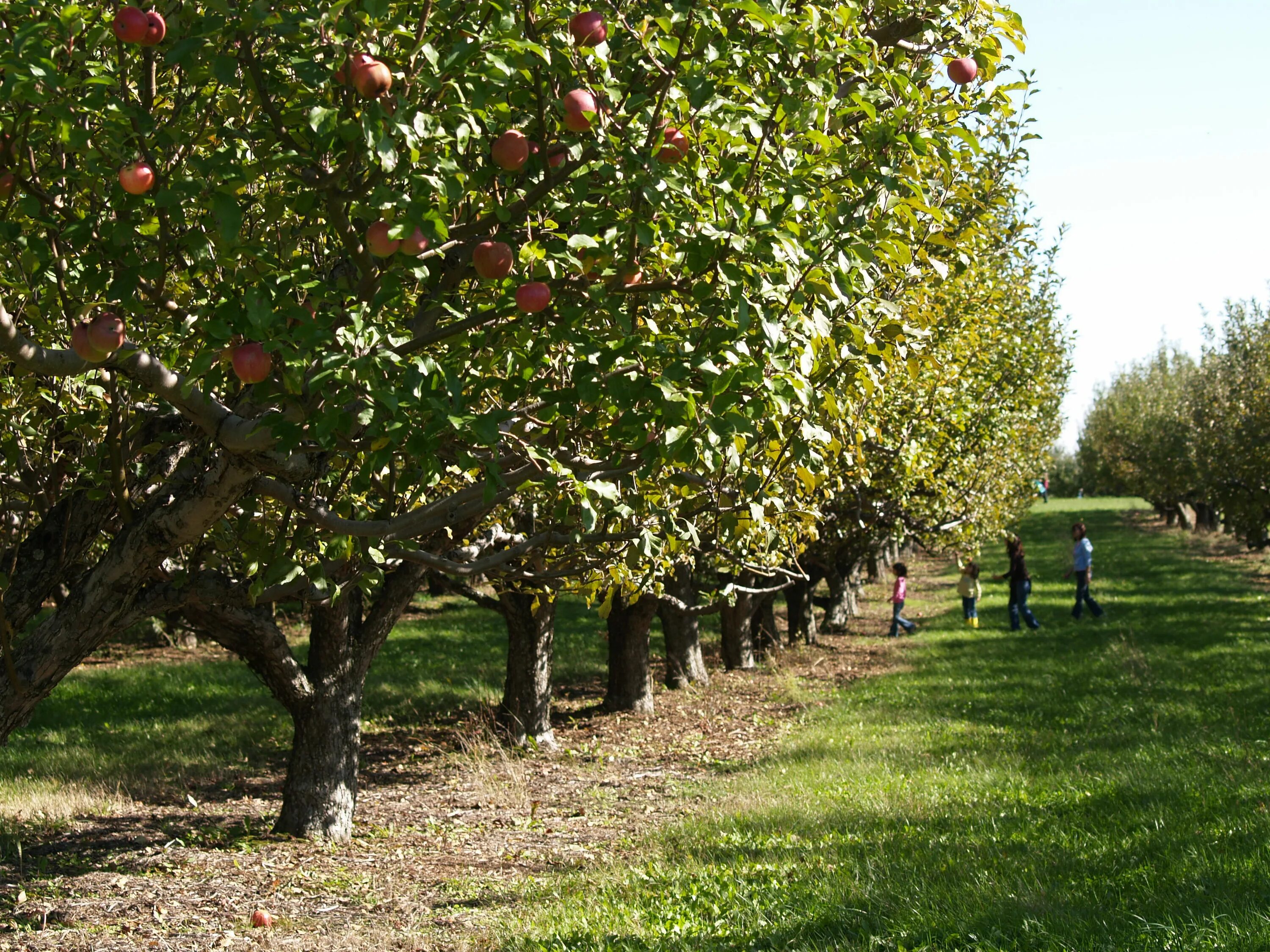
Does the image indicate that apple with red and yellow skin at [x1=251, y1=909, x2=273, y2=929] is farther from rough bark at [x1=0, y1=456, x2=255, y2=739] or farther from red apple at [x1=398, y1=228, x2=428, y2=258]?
red apple at [x1=398, y1=228, x2=428, y2=258]

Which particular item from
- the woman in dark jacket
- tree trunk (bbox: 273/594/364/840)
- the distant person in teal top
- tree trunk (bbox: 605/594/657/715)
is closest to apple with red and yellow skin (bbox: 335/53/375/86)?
tree trunk (bbox: 273/594/364/840)

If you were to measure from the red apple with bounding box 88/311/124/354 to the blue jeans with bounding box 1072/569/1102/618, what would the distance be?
2474cm

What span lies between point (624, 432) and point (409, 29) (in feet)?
5.92

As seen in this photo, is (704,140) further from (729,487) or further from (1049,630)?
(1049,630)

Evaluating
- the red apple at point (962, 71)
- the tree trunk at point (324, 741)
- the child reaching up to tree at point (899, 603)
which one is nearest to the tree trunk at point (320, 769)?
the tree trunk at point (324, 741)

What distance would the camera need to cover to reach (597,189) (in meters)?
4.43

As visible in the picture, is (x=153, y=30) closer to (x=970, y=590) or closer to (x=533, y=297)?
(x=533, y=297)

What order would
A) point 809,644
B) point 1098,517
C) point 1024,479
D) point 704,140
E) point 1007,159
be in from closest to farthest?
point 704,140, point 1007,159, point 809,644, point 1024,479, point 1098,517

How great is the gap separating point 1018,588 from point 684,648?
10.4 m

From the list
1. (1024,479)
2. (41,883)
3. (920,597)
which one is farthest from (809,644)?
(41,883)

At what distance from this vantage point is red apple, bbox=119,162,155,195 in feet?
13.4

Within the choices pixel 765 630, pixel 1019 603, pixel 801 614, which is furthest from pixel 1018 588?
pixel 765 630

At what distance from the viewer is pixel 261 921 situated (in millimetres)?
7246

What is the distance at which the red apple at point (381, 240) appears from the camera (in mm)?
3943
